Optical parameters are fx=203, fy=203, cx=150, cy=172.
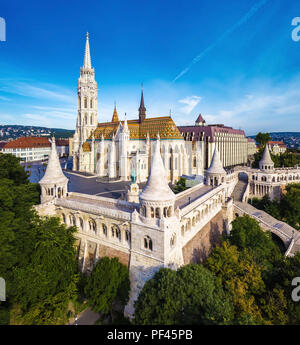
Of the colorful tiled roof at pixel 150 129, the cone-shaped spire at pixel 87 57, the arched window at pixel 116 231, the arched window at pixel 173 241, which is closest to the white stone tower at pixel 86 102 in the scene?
the cone-shaped spire at pixel 87 57

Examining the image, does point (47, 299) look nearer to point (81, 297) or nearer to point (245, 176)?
point (81, 297)

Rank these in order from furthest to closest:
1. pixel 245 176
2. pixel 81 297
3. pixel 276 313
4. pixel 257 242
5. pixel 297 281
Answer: pixel 245 176 < pixel 257 242 < pixel 81 297 < pixel 297 281 < pixel 276 313

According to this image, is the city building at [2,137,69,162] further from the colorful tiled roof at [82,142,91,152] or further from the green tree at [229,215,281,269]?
the green tree at [229,215,281,269]

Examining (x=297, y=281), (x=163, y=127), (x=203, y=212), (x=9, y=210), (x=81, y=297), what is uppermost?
(x=163, y=127)

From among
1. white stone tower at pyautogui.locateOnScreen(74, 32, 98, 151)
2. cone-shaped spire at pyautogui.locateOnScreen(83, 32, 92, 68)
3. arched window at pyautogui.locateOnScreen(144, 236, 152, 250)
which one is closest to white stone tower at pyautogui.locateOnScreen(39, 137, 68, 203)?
arched window at pyautogui.locateOnScreen(144, 236, 152, 250)

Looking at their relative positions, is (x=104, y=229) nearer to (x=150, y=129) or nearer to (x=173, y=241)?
(x=173, y=241)
